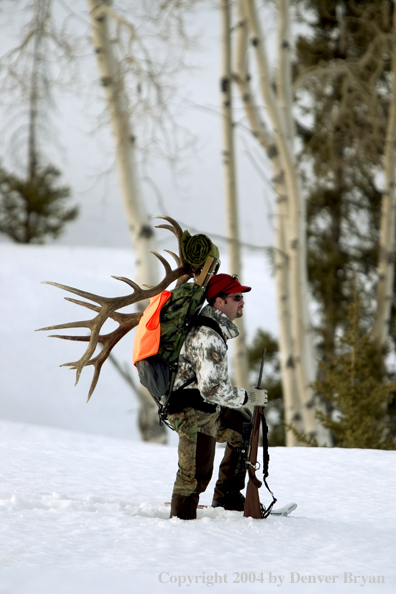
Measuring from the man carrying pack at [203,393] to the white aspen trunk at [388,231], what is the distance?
596 centimetres

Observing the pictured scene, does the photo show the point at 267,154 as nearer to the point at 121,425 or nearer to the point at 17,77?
the point at 17,77

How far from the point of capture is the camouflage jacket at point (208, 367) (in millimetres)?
2908

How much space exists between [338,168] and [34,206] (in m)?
9.81

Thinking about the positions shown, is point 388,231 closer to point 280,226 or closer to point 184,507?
point 280,226

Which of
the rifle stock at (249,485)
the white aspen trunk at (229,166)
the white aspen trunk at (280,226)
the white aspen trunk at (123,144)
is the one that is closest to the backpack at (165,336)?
the rifle stock at (249,485)

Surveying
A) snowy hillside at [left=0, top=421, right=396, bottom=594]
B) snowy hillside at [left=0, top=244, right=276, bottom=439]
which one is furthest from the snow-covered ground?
snowy hillside at [left=0, top=244, right=276, bottom=439]

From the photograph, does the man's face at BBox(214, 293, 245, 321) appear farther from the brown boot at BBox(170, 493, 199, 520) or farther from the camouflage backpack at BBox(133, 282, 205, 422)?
the brown boot at BBox(170, 493, 199, 520)

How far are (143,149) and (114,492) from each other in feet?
11.8

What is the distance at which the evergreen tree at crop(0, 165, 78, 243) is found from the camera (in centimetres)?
1645

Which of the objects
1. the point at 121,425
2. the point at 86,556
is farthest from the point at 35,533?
the point at 121,425

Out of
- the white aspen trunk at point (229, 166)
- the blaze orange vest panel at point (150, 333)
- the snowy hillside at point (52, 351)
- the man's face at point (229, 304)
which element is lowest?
the snowy hillside at point (52, 351)

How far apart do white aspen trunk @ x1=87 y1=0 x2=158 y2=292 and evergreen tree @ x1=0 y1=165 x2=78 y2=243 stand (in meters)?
10.9

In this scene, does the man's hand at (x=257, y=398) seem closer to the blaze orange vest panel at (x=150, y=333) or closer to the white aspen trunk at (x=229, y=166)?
the blaze orange vest panel at (x=150, y=333)

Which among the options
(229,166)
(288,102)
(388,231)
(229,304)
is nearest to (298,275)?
(229,166)
